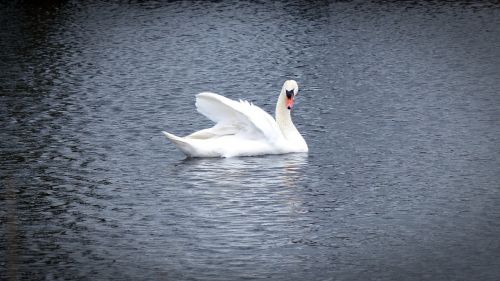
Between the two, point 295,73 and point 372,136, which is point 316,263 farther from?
point 295,73

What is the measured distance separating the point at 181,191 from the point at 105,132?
15.1ft

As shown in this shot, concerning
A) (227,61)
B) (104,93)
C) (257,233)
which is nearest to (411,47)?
(227,61)

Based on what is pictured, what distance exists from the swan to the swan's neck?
A: 0.02 m

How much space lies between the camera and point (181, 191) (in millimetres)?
17562

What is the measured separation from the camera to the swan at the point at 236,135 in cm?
1978

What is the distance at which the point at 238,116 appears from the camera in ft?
65.5

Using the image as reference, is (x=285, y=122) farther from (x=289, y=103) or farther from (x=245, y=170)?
(x=245, y=170)

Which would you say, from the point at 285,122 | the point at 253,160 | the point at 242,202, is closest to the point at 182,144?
the point at 253,160

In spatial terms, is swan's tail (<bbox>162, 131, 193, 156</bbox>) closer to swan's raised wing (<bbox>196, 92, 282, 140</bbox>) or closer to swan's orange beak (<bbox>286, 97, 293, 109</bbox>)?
swan's raised wing (<bbox>196, 92, 282, 140</bbox>)

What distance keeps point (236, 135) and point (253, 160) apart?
1.60 ft

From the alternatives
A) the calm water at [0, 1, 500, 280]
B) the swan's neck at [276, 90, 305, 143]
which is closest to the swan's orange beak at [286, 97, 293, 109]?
the swan's neck at [276, 90, 305, 143]

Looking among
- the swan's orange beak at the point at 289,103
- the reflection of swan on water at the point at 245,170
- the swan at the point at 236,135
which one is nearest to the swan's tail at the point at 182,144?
the swan at the point at 236,135

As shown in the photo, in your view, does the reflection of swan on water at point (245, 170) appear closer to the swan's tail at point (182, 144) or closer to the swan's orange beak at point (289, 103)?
the swan's tail at point (182, 144)

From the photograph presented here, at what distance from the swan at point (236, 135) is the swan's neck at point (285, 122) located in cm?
2
